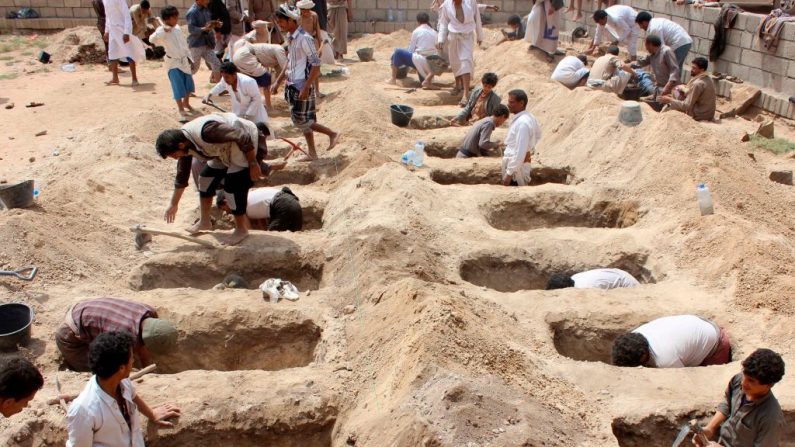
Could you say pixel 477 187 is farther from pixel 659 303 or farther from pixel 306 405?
pixel 306 405

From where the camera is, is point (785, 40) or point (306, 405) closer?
point (306, 405)

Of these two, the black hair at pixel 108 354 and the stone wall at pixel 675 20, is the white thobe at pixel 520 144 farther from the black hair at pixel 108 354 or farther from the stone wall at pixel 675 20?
the black hair at pixel 108 354

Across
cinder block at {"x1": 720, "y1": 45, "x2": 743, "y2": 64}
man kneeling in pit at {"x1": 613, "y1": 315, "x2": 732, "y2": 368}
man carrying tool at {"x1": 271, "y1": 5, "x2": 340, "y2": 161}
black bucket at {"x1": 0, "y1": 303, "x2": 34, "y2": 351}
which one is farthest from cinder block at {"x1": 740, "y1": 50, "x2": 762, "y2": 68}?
black bucket at {"x1": 0, "y1": 303, "x2": 34, "y2": 351}

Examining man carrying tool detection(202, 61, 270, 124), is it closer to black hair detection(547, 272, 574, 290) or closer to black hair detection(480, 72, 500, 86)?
black hair detection(480, 72, 500, 86)

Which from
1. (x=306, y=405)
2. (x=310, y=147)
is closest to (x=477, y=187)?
(x=310, y=147)

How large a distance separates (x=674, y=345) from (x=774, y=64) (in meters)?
7.75

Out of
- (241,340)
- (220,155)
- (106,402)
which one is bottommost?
(241,340)

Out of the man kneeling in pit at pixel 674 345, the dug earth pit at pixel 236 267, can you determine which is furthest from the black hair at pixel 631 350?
the dug earth pit at pixel 236 267

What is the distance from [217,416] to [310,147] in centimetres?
488

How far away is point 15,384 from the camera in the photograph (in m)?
3.71

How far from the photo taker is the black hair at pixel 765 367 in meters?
3.92

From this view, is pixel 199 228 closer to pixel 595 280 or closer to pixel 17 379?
pixel 17 379

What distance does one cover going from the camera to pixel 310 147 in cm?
898

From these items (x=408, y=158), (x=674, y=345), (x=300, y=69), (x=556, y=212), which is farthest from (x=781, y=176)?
(x=300, y=69)
